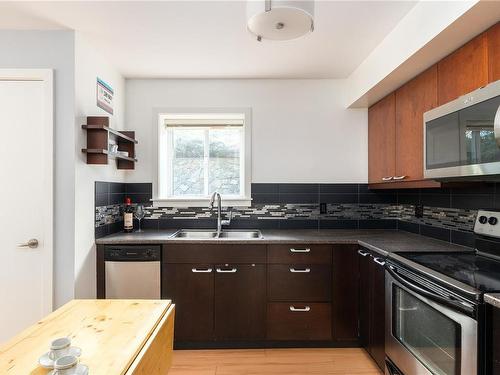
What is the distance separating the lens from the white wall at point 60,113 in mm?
2164

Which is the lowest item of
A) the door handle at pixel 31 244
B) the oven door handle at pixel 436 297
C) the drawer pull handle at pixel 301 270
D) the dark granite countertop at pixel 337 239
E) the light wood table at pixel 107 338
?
the drawer pull handle at pixel 301 270

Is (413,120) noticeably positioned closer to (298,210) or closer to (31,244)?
(298,210)

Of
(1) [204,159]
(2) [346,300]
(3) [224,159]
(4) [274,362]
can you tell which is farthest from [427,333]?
(1) [204,159]

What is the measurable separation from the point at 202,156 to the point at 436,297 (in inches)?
94.8

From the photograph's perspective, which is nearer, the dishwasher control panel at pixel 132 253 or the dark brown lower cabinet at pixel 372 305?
the dark brown lower cabinet at pixel 372 305

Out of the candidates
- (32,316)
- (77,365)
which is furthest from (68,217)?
(77,365)

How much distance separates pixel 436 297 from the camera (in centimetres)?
142

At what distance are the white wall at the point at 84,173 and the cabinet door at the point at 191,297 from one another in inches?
22.5

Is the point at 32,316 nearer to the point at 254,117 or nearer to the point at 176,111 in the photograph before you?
the point at 176,111

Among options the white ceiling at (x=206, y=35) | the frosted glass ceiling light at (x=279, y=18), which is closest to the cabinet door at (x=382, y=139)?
the white ceiling at (x=206, y=35)

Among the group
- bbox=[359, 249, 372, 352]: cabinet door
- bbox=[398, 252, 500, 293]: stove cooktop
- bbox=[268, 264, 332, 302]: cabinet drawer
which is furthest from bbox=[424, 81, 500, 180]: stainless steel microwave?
bbox=[268, 264, 332, 302]: cabinet drawer

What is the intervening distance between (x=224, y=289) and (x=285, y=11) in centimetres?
197

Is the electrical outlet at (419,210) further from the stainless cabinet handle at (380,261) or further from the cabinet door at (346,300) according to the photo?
the stainless cabinet handle at (380,261)

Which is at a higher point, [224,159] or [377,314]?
[224,159]
